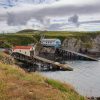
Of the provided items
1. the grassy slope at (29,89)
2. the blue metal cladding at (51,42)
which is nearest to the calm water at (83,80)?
the grassy slope at (29,89)

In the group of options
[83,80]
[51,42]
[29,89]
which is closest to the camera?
[29,89]

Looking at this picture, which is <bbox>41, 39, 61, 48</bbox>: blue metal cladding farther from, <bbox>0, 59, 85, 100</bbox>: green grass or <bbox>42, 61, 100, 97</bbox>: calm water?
<bbox>0, 59, 85, 100</bbox>: green grass

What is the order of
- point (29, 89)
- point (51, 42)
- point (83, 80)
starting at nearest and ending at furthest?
point (29, 89) < point (83, 80) < point (51, 42)

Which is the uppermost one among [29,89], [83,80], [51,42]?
[29,89]

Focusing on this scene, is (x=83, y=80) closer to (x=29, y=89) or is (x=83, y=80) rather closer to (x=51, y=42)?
(x=29, y=89)

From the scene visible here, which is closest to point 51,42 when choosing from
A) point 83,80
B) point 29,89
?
point 83,80

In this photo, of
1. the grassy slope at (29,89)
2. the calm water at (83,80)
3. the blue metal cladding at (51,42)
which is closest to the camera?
the grassy slope at (29,89)

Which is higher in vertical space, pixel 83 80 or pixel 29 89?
pixel 29 89

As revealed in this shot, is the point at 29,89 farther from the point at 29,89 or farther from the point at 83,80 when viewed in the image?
the point at 83,80

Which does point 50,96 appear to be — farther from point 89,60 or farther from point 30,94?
point 89,60

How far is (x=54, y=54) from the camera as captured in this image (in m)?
183

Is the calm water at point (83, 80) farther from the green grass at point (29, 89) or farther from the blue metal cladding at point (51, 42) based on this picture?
the blue metal cladding at point (51, 42)

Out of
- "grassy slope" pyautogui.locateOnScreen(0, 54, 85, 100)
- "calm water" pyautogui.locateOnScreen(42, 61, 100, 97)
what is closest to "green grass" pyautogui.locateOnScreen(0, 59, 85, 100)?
"grassy slope" pyautogui.locateOnScreen(0, 54, 85, 100)

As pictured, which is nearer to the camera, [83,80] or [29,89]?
[29,89]
